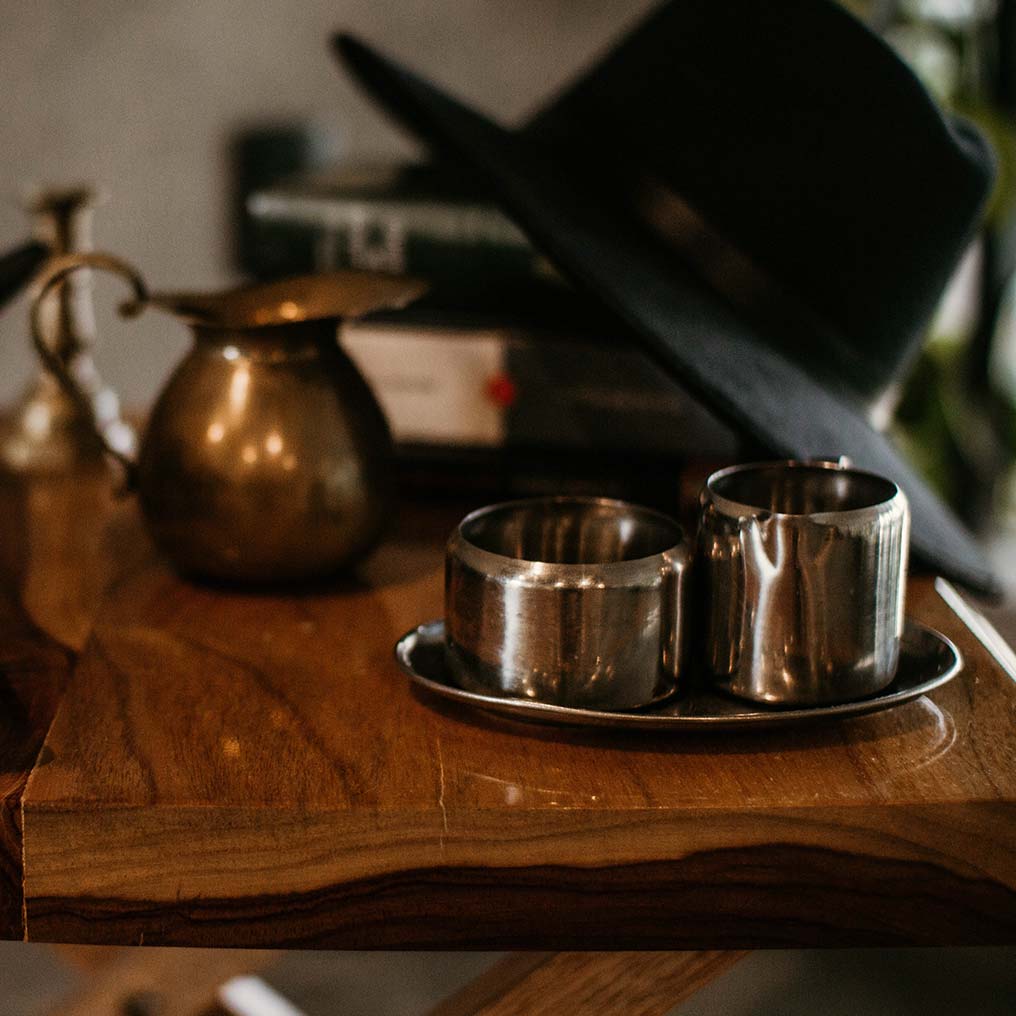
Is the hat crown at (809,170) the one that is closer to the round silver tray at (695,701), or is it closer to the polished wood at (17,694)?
the round silver tray at (695,701)

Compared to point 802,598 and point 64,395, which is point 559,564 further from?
point 64,395

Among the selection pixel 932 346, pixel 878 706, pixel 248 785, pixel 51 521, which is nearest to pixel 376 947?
pixel 248 785

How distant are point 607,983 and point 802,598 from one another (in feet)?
0.54

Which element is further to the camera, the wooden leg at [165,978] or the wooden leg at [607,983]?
the wooden leg at [165,978]

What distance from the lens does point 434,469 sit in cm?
84

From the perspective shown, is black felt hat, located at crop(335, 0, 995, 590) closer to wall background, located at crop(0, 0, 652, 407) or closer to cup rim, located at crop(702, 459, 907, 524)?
cup rim, located at crop(702, 459, 907, 524)

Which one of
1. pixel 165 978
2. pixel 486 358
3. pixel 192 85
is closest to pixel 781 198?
pixel 486 358

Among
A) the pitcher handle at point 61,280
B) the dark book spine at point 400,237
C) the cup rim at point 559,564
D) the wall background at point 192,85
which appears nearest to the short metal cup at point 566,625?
the cup rim at point 559,564

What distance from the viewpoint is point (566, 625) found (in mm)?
476

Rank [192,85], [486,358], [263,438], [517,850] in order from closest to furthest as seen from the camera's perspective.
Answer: [517,850] → [263,438] → [486,358] → [192,85]

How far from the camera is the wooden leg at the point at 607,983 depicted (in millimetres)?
463

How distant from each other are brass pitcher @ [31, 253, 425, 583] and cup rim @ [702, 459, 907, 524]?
20 centimetres

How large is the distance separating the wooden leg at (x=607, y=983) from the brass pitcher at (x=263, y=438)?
25cm

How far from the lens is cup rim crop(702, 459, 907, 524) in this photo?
0.48m
